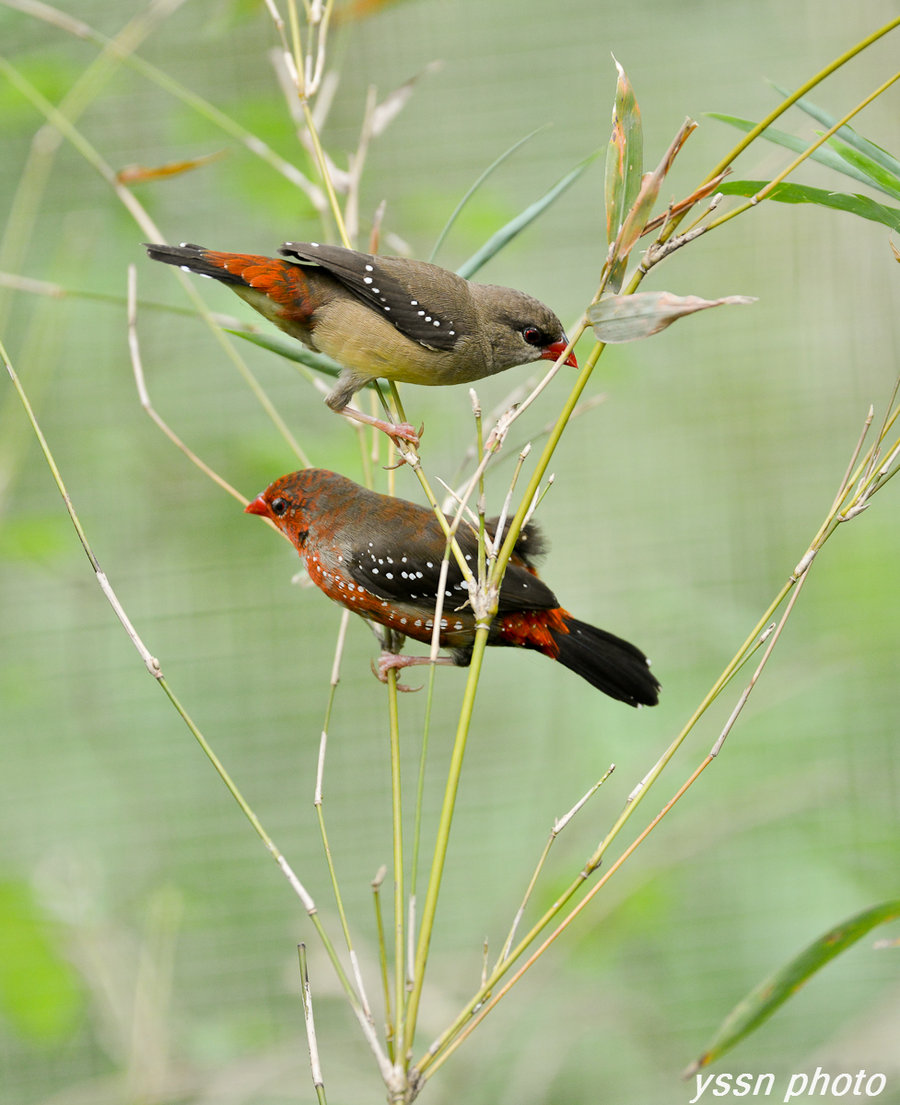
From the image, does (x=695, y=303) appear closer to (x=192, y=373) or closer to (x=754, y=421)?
(x=192, y=373)

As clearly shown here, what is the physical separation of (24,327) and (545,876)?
1.92 meters

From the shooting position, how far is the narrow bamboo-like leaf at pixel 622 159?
0.85 m

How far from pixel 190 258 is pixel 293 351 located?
17 cm

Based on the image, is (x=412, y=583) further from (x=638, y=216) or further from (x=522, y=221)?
(x=638, y=216)

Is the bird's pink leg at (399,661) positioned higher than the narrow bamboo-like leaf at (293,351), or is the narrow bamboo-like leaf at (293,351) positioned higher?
the narrow bamboo-like leaf at (293,351)

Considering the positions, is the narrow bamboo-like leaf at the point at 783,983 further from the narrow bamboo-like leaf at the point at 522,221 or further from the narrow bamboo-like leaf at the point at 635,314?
the narrow bamboo-like leaf at the point at 522,221

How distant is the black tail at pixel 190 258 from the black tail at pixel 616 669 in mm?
638

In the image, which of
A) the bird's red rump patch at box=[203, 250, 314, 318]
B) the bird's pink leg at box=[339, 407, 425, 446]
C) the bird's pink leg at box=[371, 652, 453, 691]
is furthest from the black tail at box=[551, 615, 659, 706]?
the bird's red rump patch at box=[203, 250, 314, 318]

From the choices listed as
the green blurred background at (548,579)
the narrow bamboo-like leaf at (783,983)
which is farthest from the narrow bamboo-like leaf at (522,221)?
the green blurred background at (548,579)

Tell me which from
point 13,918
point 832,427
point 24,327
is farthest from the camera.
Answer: point 832,427

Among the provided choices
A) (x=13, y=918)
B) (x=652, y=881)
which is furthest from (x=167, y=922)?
(x=652, y=881)

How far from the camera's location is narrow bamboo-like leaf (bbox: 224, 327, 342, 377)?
A: 1142mm

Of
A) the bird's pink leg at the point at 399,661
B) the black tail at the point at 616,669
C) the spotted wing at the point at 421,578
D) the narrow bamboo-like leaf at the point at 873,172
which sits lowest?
the bird's pink leg at the point at 399,661

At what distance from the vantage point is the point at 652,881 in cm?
251
